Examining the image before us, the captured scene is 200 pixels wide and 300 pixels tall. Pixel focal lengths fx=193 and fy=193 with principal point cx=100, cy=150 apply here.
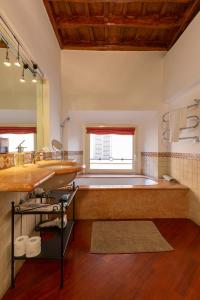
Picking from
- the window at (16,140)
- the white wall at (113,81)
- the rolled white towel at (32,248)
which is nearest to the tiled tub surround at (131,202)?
the window at (16,140)

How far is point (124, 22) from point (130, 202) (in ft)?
8.46

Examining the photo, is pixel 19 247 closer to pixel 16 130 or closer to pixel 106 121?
pixel 16 130

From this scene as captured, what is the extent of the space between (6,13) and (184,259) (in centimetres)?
256

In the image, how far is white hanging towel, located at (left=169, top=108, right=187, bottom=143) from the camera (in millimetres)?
2713

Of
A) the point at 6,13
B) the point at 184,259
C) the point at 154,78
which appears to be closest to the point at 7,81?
the point at 6,13

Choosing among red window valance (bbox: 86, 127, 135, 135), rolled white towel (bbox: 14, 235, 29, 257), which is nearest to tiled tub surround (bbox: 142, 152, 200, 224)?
red window valance (bbox: 86, 127, 135, 135)

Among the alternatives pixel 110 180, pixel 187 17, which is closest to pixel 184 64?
pixel 187 17

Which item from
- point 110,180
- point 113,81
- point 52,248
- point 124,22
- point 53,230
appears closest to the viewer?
point 52,248

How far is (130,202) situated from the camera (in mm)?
2793

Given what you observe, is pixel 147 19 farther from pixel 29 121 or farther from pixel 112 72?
pixel 29 121

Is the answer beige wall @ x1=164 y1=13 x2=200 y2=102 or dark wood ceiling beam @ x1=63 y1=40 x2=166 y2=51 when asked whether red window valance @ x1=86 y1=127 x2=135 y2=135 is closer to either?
beige wall @ x1=164 y1=13 x2=200 y2=102

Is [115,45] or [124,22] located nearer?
[124,22]

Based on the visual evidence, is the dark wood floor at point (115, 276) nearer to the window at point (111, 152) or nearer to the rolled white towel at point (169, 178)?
the rolled white towel at point (169, 178)

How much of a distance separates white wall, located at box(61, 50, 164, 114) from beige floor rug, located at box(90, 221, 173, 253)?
201cm
